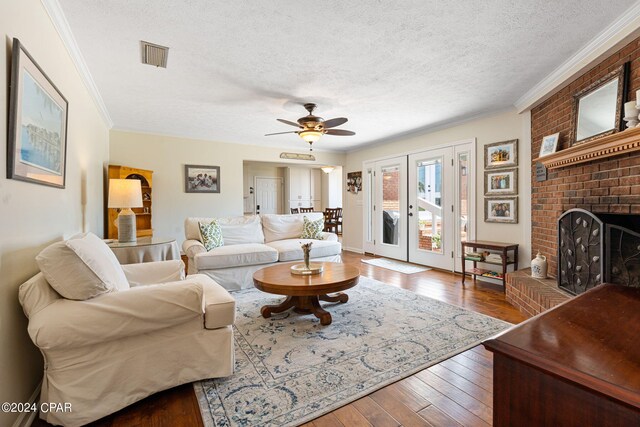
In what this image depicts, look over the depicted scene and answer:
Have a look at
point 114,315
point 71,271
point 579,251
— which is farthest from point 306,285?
point 579,251

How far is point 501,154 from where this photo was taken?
4.00 m

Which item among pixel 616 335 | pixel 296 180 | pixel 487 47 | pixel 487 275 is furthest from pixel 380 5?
pixel 296 180

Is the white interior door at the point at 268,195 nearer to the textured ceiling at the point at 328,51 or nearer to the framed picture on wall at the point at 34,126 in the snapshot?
the textured ceiling at the point at 328,51

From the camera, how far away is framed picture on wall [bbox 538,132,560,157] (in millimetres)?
3001

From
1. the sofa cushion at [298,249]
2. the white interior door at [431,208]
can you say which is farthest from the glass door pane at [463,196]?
the sofa cushion at [298,249]

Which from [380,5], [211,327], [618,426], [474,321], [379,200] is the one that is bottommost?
[474,321]

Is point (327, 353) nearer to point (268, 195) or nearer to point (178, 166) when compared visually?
point (178, 166)

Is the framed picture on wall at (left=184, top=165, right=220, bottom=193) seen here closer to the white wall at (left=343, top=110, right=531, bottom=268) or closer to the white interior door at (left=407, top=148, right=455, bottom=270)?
the white wall at (left=343, top=110, right=531, bottom=268)

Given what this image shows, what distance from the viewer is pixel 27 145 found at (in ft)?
5.06

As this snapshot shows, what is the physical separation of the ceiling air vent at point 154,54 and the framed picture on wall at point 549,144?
3.65 meters

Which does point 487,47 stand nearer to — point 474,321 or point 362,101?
point 362,101

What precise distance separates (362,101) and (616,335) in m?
3.17

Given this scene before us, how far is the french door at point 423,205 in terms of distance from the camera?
4.54 meters

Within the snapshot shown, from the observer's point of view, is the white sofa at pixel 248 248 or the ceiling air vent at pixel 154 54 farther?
the white sofa at pixel 248 248
